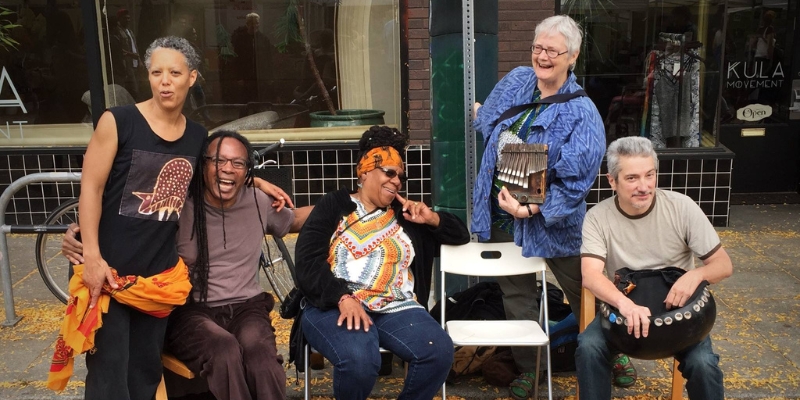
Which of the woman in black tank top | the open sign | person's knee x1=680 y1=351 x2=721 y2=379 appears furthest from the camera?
the open sign

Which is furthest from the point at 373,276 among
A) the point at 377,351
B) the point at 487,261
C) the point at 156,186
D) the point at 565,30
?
the point at 565,30

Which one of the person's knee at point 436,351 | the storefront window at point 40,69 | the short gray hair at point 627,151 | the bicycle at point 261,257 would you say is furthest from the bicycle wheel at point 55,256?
the short gray hair at point 627,151

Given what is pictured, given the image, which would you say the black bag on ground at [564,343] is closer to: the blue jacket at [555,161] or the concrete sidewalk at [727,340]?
the concrete sidewalk at [727,340]

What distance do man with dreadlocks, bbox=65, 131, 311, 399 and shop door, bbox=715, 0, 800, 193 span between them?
19.6 ft

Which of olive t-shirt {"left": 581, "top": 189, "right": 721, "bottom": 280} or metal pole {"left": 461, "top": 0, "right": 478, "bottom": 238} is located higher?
metal pole {"left": 461, "top": 0, "right": 478, "bottom": 238}

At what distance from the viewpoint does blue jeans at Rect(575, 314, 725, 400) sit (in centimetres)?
325

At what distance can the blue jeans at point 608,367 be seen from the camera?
10.7 ft

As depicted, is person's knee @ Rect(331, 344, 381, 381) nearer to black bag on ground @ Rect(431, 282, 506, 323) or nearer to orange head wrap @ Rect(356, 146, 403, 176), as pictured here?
black bag on ground @ Rect(431, 282, 506, 323)

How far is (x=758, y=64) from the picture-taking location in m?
7.88

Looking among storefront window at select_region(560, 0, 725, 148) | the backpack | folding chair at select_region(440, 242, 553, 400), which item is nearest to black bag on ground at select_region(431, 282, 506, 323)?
the backpack

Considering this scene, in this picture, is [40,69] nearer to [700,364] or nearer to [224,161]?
[224,161]

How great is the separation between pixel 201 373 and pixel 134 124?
1.04m

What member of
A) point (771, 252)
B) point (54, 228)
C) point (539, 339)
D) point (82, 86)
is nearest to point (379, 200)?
point (539, 339)

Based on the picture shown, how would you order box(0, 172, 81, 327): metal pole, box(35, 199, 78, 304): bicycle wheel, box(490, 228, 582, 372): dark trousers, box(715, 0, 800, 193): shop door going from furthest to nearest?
1. box(715, 0, 800, 193): shop door
2. box(35, 199, 78, 304): bicycle wheel
3. box(0, 172, 81, 327): metal pole
4. box(490, 228, 582, 372): dark trousers
